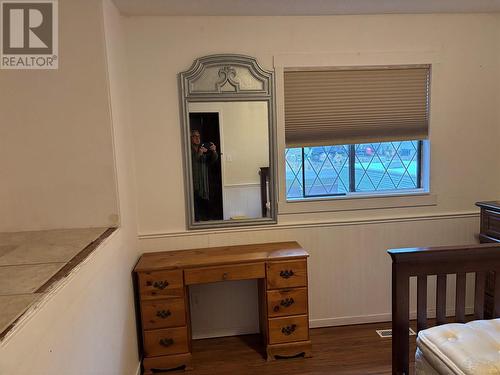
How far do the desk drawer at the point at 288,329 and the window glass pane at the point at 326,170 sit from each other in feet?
2.97

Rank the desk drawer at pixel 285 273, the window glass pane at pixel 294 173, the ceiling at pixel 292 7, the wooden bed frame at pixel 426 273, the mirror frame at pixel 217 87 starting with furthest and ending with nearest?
the window glass pane at pixel 294 173 < the mirror frame at pixel 217 87 < the desk drawer at pixel 285 273 < the ceiling at pixel 292 7 < the wooden bed frame at pixel 426 273

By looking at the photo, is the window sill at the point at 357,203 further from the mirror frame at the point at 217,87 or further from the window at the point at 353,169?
the mirror frame at the point at 217,87

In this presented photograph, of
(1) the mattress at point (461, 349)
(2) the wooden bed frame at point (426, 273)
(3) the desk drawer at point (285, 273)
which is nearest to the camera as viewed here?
(1) the mattress at point (461, 349)

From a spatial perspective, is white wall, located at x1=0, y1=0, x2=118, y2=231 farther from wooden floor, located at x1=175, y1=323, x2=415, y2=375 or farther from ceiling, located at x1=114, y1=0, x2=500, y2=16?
wooden floor, located at x1=175, y1=323, x2=415, y2=375

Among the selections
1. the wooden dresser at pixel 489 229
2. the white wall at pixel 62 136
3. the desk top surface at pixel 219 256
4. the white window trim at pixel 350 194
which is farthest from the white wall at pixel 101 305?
the wooden dresser at pixel 489 229

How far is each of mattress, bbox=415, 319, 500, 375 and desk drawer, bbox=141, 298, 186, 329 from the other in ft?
4.45

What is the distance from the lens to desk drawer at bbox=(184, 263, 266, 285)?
7.55 ft

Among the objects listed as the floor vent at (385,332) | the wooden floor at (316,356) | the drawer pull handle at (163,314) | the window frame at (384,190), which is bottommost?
the wooden floor at (316,356)

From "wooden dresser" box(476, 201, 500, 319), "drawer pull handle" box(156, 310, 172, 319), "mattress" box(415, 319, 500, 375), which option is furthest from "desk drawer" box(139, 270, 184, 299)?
"wooden dresser" box(476, 201, 500, 319)

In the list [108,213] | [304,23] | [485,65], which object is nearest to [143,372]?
[108,213]

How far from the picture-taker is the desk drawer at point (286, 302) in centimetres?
237

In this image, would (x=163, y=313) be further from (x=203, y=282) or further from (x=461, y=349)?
(x=461, y=349)

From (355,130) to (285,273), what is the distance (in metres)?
1.15

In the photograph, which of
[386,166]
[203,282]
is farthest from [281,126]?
[203,282]
